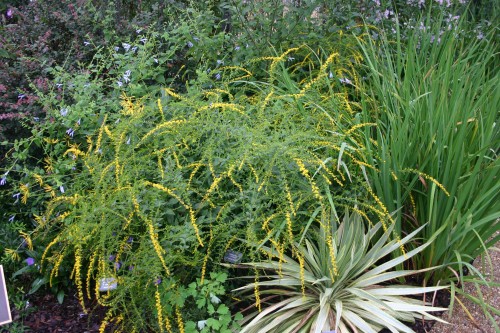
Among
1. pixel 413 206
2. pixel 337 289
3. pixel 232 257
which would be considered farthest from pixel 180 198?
pixel 413 206

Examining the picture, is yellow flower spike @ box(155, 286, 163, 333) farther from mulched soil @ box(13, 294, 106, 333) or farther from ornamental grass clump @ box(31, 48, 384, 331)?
mulched soil @ box(13, 294, 106, 333)

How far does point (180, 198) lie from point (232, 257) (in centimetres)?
37

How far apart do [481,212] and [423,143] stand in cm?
43

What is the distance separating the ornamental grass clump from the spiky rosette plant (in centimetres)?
14

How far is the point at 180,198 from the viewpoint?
115 inches

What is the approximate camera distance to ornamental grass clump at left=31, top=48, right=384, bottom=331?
2.75 meters

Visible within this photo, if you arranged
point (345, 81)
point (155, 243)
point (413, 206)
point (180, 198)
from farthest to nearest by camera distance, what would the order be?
1. point (345, 81)
2. point (413, 206)
3. point (180, 198)
4. point (155, 243)

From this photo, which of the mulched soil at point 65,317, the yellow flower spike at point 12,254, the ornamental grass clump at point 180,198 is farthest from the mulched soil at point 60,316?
the yellow flower spike at point 12,254

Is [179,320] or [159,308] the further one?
[179,320]

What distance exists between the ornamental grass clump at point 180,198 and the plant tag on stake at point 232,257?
0.19ft

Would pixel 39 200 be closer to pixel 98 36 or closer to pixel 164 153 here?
pixel 164 153

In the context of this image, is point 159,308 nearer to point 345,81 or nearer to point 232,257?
point 232,257

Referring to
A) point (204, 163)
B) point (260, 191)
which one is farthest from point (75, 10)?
point (260, 191)

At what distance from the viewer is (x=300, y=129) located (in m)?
3.39
